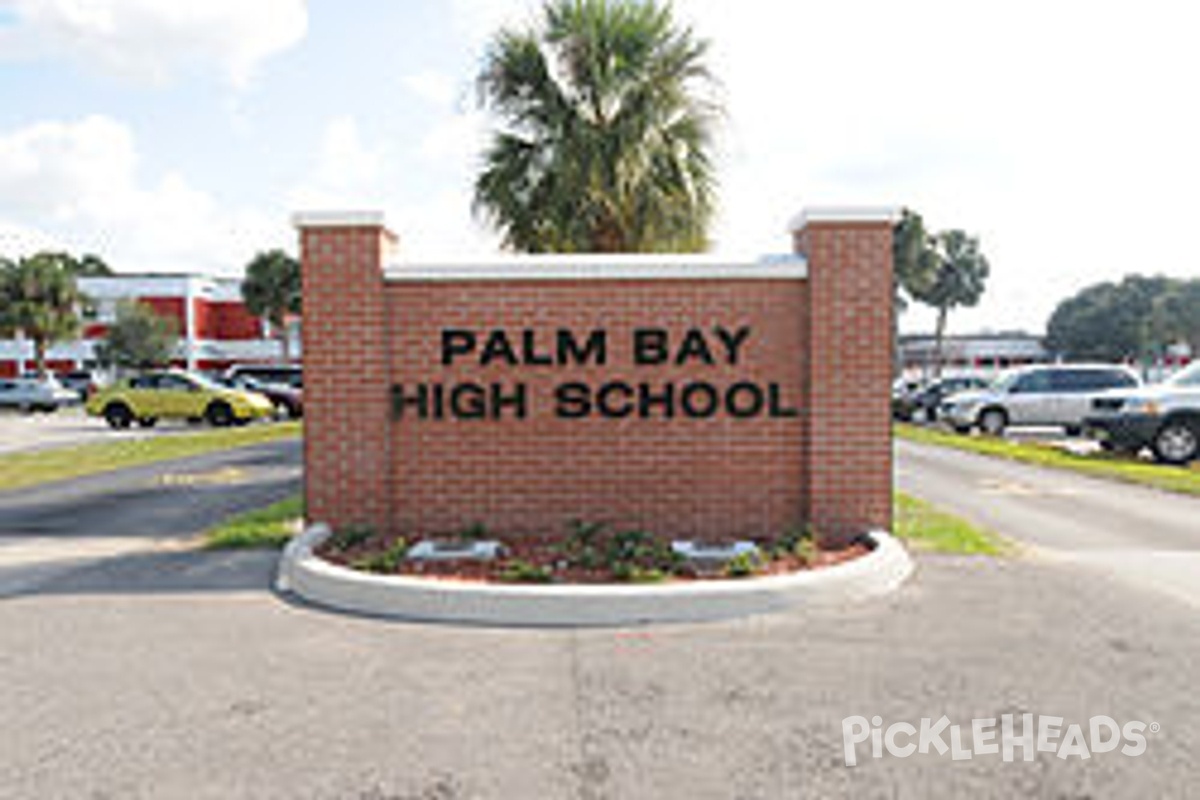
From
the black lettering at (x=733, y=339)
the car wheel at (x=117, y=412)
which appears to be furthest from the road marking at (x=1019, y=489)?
the car wheel at (x=117, y=412)

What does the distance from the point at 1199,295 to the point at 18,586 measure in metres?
93.4

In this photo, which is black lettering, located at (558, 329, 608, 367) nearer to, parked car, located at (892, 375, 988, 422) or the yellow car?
the yellow car

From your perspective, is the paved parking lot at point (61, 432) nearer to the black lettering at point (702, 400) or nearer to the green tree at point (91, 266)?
the black lettering at point (702, 400)

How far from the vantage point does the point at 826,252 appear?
23.0 ft

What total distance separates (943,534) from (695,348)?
9.96 ft

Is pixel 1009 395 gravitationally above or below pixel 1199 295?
below

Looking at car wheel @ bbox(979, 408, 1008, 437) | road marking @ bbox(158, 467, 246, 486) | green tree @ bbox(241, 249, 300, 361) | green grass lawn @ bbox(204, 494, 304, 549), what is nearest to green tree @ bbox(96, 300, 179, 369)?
green tree @ bbox(241, 249, 300, 361)

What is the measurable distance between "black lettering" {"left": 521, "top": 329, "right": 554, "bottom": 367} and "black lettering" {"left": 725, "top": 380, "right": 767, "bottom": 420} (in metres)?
1.60

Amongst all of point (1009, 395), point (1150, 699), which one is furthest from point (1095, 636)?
point (1009, 395)

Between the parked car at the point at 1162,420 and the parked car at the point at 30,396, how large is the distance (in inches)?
1574

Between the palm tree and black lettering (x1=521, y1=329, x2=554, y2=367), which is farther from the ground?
the palm tree

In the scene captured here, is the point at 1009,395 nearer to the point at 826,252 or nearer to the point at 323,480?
the point at 826,252

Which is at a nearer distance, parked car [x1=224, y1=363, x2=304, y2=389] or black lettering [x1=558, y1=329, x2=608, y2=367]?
black lettering [x1=558, y1=329, x2=608, y2=367]
